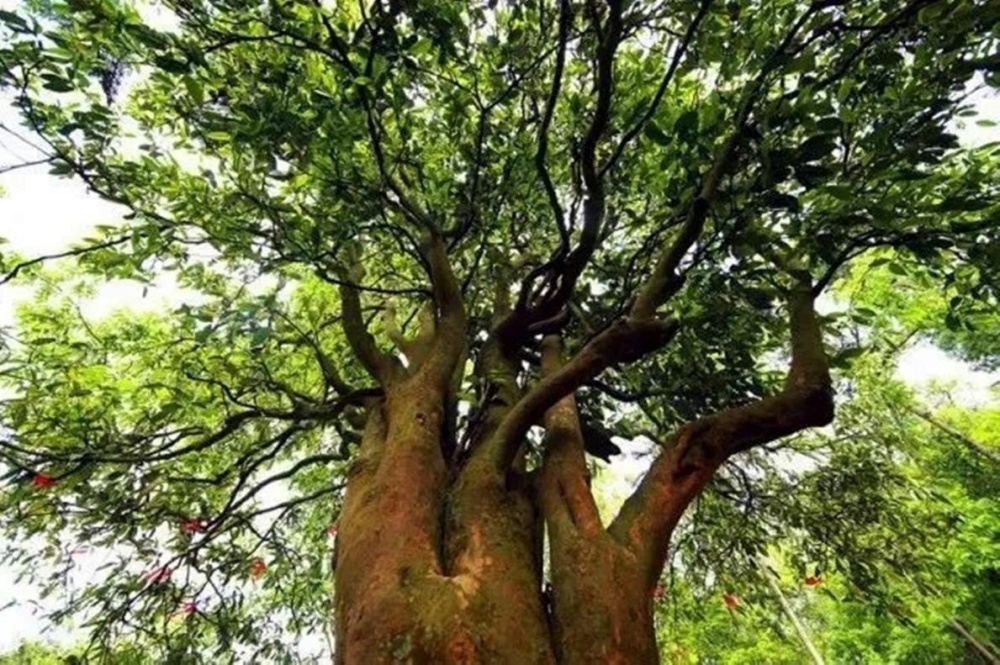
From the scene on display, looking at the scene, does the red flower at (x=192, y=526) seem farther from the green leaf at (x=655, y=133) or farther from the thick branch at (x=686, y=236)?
the green leaf at (x=655, y=133)

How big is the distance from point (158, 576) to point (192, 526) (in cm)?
36

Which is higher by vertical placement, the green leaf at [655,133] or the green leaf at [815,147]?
the green leaf at [655,133]

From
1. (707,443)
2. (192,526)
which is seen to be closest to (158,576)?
(192,526)

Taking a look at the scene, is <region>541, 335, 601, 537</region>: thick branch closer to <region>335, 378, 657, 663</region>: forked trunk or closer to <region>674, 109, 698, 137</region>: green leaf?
<region>335, 378, 657, 663</region>: forked trunk

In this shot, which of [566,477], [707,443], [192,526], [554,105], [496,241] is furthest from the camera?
Result: [496,241]

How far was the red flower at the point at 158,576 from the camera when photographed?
3818 mm

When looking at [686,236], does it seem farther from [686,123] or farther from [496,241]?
[496,241]

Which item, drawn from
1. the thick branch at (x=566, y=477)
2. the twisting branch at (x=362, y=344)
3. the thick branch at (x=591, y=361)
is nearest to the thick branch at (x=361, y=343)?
the twisting branch at (x=362, y=344)

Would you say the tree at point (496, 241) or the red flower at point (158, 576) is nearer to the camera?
the tree at point (496, 241)

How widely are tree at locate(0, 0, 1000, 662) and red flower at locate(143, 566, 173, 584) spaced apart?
24mm

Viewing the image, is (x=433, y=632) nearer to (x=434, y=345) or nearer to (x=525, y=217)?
(x=434, y=345)

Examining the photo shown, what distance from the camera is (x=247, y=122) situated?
8.24ft

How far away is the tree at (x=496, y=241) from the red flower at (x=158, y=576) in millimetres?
24

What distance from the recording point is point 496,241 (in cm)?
460
